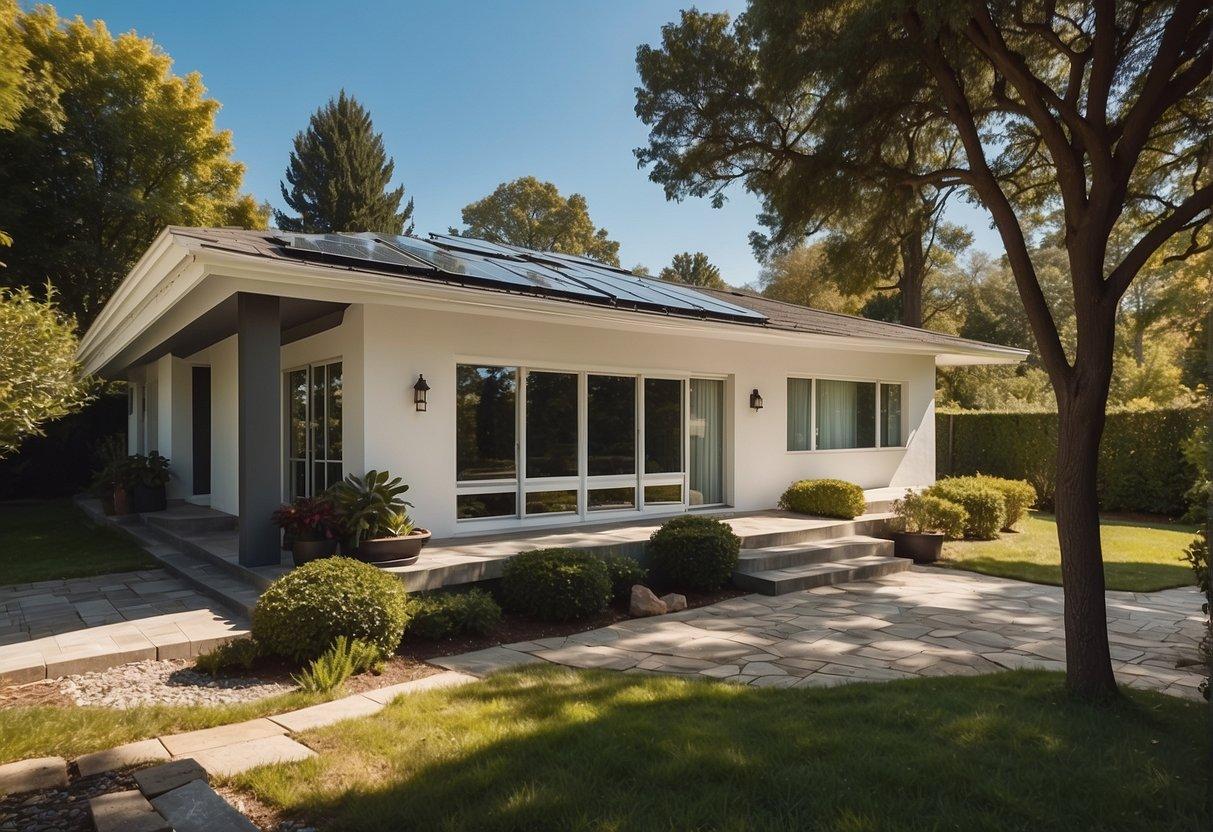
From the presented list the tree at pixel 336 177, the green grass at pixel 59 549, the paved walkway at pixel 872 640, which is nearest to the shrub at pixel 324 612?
the paved walkway at pixel 872 640

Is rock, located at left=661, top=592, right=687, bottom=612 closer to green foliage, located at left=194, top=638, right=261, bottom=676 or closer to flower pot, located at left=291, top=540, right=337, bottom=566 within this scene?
flower pot, located at left=291, top=540, right=337, bottom=566

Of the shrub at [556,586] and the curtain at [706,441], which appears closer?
the shrub at [556,586]

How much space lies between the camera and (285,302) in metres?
7.51

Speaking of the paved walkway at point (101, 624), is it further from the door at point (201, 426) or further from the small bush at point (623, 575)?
the door at point (201, 426)

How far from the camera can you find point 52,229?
18.2 metres

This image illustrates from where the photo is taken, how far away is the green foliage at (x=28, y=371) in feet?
20.6

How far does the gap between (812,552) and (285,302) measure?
674 centimetres

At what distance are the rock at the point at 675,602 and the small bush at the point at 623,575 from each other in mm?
362

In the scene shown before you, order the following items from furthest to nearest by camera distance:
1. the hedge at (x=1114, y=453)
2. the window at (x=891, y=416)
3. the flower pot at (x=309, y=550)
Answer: the hedge at (x=1114, y=453)
the window at (x=891, y=416)
the flower pot at (x=309, y=550)

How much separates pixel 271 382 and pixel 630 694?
468cm

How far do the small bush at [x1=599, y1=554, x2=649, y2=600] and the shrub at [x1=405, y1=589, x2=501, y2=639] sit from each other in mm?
1381

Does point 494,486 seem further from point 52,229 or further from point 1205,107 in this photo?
point 52,229

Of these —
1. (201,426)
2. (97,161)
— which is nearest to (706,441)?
(201,426)

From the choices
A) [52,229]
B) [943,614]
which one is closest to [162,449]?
[52,229]
